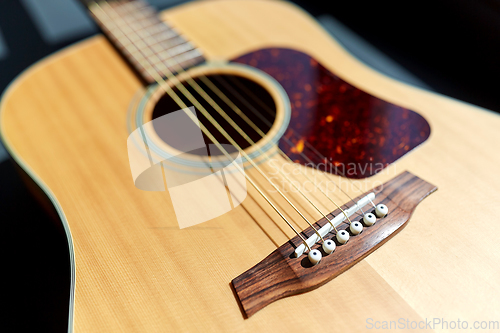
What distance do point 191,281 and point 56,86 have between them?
22.2 inches

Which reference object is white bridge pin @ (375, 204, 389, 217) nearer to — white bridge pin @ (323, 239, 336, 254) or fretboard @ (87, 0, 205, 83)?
white bridge pin @ (323, 239, 336, 254)

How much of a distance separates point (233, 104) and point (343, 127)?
0.82 feet

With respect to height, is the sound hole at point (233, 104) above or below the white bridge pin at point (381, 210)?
above

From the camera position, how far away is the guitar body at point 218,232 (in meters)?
0.46

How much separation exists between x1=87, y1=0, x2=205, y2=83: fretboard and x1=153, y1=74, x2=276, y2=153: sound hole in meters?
0.06

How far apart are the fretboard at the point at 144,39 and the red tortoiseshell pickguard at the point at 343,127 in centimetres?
23

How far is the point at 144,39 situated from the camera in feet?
2.81

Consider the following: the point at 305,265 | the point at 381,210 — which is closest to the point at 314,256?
the point at 305,265

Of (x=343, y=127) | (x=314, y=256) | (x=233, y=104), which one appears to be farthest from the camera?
(x=233, y=104)

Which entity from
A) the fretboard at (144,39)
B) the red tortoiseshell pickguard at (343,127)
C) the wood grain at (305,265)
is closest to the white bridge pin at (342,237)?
the wood grain at (305,265)

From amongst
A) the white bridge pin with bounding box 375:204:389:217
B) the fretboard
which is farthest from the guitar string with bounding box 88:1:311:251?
the white bridge pin with bounding box 375:204:389:217

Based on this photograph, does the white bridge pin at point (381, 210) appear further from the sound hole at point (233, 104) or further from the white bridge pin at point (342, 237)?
the sound hole at point (233, 104)

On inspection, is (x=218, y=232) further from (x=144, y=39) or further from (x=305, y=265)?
(x=144, y=39)

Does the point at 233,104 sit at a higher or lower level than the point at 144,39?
lower
